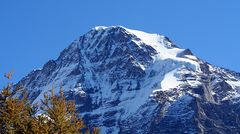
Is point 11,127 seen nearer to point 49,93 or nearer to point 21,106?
point 21,106

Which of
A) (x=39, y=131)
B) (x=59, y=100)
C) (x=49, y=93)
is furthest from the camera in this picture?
(x=49, y=93)

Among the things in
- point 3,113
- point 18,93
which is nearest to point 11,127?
point 3,113

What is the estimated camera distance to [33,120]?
29203mm

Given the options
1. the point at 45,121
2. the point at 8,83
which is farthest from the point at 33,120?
the point at 8,83

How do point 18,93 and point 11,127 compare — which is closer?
point 11,127

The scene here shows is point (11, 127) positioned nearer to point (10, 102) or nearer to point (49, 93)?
point (10, 102)

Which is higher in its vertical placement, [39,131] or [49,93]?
[49,93]

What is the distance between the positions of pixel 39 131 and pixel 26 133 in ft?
2.18

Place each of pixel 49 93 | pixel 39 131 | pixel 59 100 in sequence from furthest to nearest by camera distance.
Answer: pixel 49 93, pixel 59 100, pixel 39 131

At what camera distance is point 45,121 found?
29812 millimetres

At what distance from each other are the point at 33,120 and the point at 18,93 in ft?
9.77

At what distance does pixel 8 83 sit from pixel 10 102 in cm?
163

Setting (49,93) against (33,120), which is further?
(49,93)

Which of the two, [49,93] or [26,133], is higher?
[49,93]
